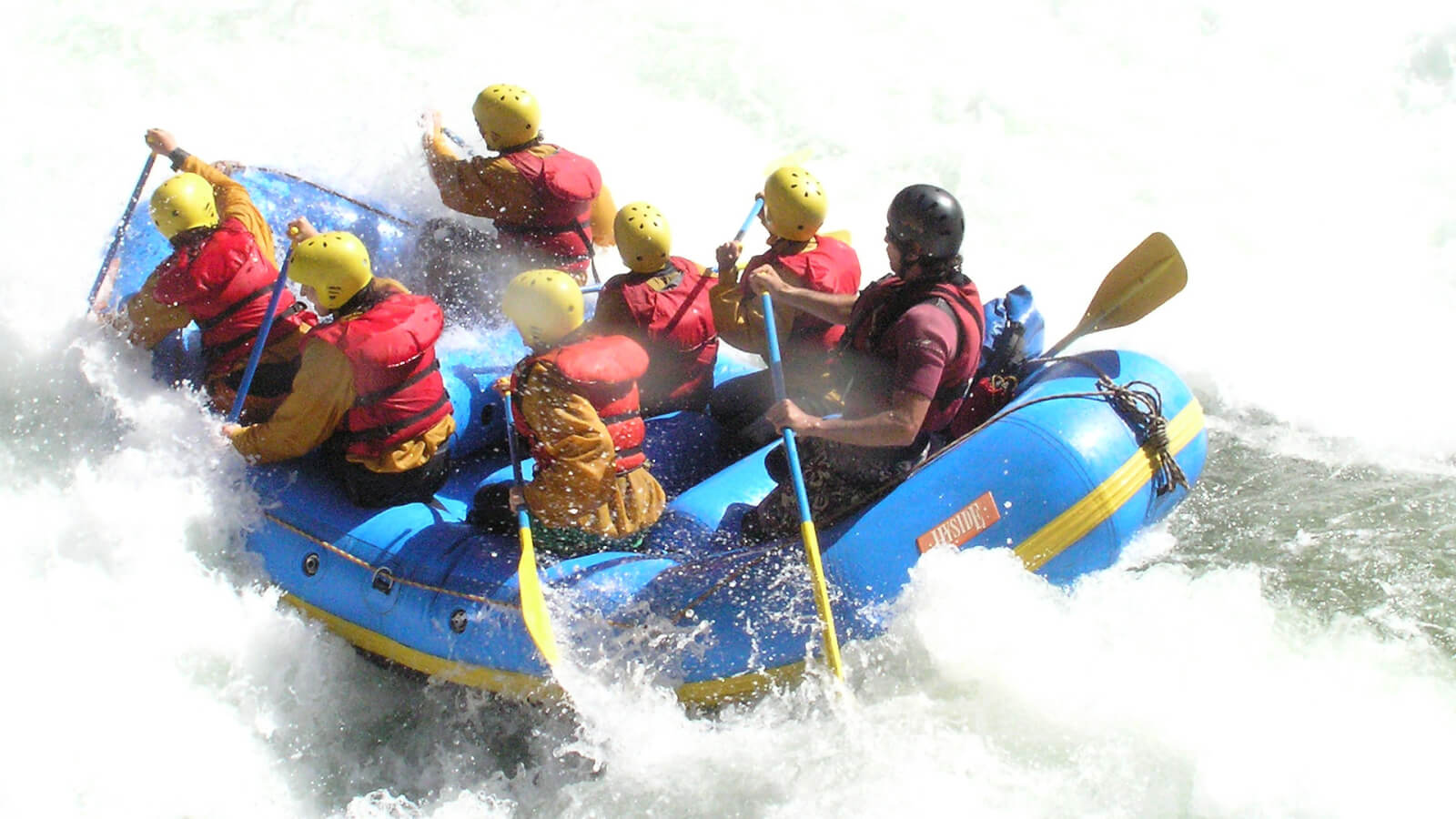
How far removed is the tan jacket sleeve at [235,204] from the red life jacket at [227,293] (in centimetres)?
13

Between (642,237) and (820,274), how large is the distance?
0.66m

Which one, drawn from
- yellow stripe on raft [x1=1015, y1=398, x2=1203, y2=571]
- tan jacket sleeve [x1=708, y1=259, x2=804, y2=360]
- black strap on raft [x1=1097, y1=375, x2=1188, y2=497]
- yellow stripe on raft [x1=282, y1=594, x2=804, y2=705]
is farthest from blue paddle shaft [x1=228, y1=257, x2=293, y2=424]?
black strap on raft [x1=1097, y1=375, x2=1188, y2=497]

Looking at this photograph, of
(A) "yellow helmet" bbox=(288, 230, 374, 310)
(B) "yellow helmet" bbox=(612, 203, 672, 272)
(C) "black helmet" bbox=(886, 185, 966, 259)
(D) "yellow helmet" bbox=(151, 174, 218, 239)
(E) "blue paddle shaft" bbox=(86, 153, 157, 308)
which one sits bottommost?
(E) "blue paddle shaft" bbox=(86, 153, 157, 308)

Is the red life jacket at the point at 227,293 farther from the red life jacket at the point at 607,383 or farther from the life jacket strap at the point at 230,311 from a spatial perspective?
the red life jacket at the point at 607,383

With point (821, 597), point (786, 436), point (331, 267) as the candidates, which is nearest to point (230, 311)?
point (331, 267)

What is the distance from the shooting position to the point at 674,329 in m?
4.64

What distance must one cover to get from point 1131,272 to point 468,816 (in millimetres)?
2982

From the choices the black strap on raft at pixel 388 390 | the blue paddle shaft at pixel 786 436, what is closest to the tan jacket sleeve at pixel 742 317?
the blue paddle shaft at pixel 786 436

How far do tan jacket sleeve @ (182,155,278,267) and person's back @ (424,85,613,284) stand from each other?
2.96ft

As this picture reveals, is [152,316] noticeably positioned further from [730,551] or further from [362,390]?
[730,551]

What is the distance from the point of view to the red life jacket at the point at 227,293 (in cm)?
464

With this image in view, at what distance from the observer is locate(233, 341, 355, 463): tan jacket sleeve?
4.12 metres

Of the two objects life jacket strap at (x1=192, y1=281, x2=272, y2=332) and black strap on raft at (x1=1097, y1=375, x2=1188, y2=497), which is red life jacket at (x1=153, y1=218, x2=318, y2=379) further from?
black strap on raft at (x1=1097, y1=375, x2=1188, y2=497)

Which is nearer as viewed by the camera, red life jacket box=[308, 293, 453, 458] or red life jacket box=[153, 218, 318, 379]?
red life jacket box=[308, 293, 453, 458]
